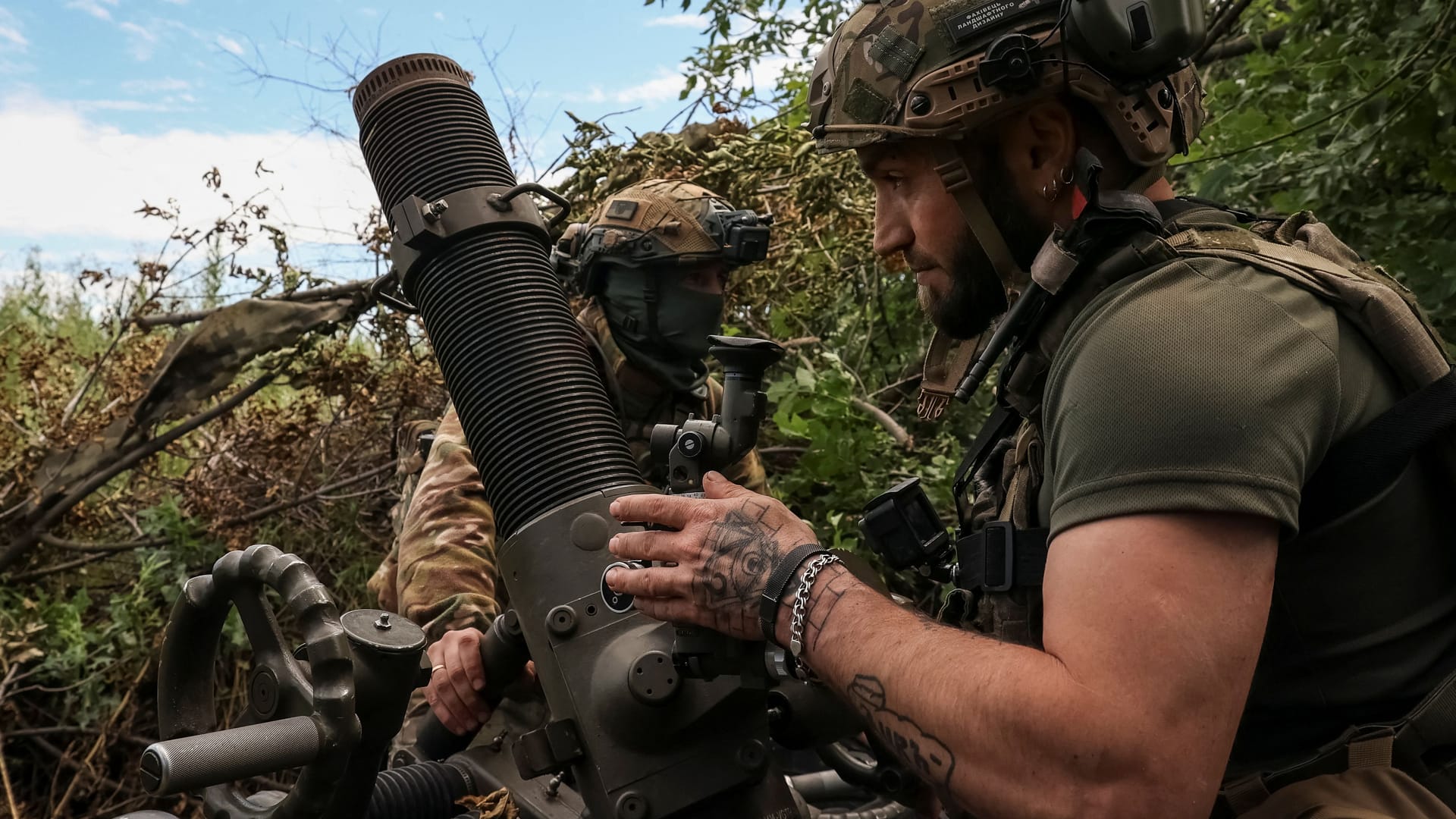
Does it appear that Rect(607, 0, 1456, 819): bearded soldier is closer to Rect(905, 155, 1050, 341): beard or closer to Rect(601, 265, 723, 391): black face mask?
Rect(905, 155, 1050, 341): beard

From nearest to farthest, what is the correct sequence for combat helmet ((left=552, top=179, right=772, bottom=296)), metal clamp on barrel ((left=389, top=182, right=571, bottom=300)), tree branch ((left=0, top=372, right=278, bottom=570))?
metal clamp on barrel ((left=389, top=182, right=571, bottom=300)) → combat helmet ((left=552, top=179, right=772, bottom=296)) → tree branch ((left=0, top=372, right=278, bottom=570))

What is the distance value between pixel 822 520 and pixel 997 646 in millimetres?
3457

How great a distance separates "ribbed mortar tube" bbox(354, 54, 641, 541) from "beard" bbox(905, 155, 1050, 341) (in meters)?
0.85

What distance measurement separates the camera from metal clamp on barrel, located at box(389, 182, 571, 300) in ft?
9.28

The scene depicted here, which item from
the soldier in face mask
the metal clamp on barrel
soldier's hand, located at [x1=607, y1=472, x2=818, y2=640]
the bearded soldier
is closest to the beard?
the bearded soldier

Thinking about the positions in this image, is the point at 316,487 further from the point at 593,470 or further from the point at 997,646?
the point at 997,646

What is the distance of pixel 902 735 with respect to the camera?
1668 mm

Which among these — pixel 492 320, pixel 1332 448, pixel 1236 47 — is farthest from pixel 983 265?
pixel 1236 47

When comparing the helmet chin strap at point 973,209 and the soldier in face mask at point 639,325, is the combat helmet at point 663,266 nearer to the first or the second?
the soldier in face mask at point 639,325

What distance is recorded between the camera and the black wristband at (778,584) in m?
1.86

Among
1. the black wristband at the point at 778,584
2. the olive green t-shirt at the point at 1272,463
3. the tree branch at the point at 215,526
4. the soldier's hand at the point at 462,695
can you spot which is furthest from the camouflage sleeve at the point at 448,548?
the olive green t-shirt at the point at 1272,463

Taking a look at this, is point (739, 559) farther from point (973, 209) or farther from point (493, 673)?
point (493, 673)

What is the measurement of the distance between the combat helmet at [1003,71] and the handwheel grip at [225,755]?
1.32 meters

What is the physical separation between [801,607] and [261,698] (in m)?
0.90
